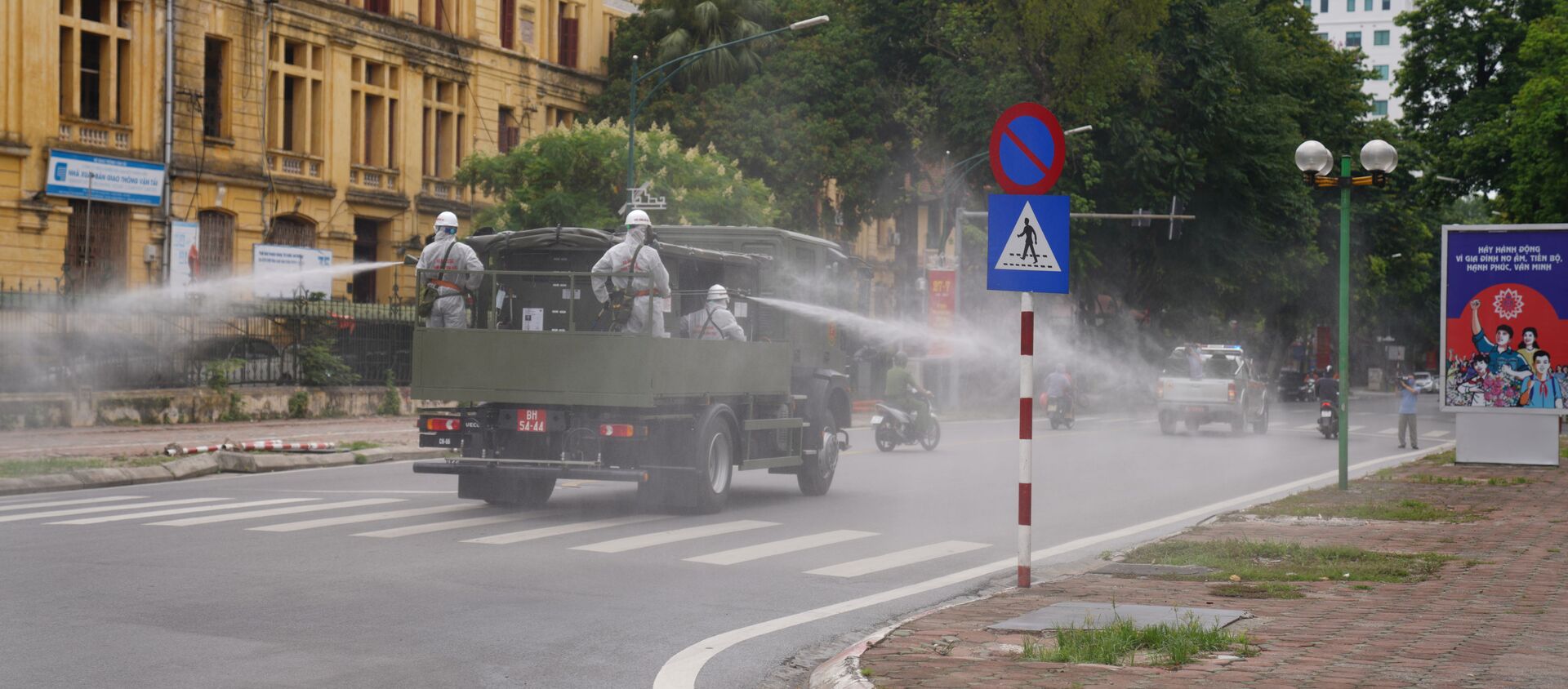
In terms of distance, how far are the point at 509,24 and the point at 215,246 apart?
542 inches

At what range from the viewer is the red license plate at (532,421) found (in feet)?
45.0

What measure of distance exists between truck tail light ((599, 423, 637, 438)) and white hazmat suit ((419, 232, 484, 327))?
1778mm

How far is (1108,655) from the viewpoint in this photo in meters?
7.09

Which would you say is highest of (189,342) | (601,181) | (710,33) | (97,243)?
(710,33)

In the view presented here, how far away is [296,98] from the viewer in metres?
40.0

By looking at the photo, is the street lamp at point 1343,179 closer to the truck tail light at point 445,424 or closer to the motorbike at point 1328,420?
the truck tail light at point 445,424

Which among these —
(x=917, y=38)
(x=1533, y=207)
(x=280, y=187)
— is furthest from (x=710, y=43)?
(x=1533, y=207)

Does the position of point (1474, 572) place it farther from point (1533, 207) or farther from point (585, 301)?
point (1533, 207)

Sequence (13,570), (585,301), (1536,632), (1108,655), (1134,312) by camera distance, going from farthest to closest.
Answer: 1. (1134,312)
2. (585,301)
3. (13,570)
4. (1536,632)
5. (1108,655)

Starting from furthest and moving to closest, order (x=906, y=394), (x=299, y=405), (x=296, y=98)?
1. (x=296, y=98)
2. (x=299, y=405)
3. (x=906, y=394)

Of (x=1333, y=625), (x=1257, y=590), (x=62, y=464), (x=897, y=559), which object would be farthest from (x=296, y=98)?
(x=1333, y=625)

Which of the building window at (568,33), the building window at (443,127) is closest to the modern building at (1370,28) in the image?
the building window at (568,33)

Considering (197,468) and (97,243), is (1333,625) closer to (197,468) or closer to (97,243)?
(197,468)

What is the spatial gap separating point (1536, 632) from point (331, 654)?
18.8ft
